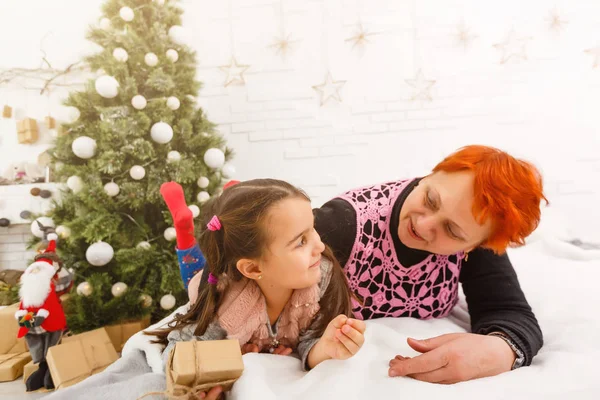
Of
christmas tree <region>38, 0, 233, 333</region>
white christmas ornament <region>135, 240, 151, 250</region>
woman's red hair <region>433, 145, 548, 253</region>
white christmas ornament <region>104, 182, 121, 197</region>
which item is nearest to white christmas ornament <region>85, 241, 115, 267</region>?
christmas tree <region>38, 0, 233, 333</region>

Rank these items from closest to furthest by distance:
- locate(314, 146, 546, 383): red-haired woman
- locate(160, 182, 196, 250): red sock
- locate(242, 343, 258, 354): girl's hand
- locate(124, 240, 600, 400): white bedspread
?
locate(124, 240, 600, 400): white bedspread < locate(314, 146, 546, 383): red-haired woman < locate(242, 343, 258, 354): girl's hand < locate(160, 182, 196, 250): red sock

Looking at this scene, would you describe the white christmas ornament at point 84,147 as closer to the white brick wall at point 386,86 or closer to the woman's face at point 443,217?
the white brick wall at point 386,86

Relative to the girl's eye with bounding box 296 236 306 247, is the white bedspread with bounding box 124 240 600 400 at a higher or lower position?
lower

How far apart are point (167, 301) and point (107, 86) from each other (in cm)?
95

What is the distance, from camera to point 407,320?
1082 mm

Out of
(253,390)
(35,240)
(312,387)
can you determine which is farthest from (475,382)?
(35,240)

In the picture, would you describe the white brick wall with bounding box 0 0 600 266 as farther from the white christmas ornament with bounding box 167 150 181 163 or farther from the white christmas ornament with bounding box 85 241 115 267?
the white christmas ornament with bounding box 85 241 115 267

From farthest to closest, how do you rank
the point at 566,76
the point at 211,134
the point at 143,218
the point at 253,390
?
the point at 566,76 → the point at 211,134 → the point at 143,218 → the point at 253,390

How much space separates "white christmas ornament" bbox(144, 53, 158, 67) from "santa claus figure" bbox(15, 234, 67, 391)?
0.91 m

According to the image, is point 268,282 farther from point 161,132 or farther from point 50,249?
point 50,249

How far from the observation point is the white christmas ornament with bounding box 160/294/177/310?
1.73 m

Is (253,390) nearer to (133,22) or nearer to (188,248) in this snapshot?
(188,248)

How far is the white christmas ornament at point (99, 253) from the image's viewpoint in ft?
5.32

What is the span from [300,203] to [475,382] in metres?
0.50
